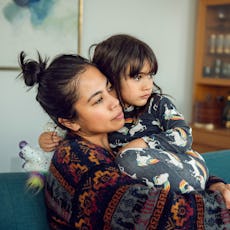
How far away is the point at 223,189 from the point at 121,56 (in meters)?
0.55

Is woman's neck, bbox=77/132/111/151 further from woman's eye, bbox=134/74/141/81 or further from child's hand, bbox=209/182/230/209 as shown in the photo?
child's hand, bbox=209/182/230/209

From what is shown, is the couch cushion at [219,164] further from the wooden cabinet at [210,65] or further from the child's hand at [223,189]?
the wooden cabinet at [210,65]

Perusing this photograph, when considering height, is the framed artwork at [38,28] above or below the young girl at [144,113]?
above

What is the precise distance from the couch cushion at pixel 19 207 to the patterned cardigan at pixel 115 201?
19cm

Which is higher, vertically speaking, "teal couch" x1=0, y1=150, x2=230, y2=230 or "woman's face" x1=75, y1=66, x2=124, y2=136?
"woman's face" x1=75, y1=66, x2=124, y2=136

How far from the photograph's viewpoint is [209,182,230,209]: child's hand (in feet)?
3.63

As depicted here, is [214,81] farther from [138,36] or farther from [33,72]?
[33,72]

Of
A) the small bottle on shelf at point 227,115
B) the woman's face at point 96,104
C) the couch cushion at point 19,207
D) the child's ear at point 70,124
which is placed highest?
the woman's face at point 96,104

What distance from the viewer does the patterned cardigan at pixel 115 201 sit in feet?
3.39

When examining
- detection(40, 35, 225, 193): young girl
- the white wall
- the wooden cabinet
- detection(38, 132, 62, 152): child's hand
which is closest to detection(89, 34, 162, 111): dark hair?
detection(40, 35, 225, 193): young girl

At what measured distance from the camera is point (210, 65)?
3.91m

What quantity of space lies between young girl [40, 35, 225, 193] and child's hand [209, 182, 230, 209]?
0.03 meters

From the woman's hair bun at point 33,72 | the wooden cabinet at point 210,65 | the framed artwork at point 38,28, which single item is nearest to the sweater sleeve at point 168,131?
the woman's hair bun at point 33,72

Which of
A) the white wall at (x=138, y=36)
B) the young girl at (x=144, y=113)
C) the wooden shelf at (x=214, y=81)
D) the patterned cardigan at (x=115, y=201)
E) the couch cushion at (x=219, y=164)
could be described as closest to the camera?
the patterned cardigan at (x=115, y=201)
